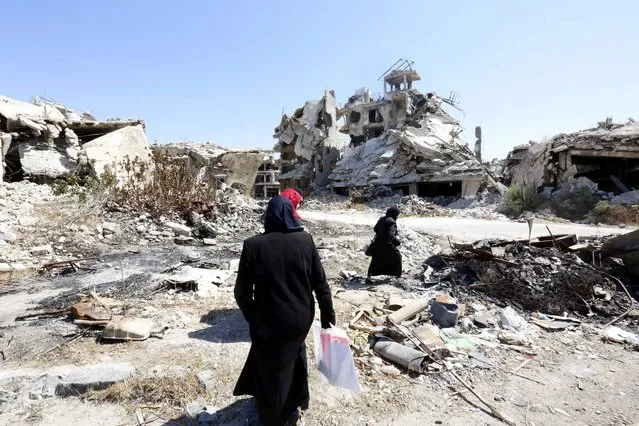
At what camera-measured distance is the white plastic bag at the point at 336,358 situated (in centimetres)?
240

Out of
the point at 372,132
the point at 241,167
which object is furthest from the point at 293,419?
A: the point at 372,132

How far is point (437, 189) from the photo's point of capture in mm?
24547

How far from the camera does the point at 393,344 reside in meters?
3.51

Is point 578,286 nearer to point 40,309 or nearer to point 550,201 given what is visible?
point 40,309

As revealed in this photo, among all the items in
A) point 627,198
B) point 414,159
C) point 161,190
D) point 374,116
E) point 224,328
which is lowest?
point 224,328

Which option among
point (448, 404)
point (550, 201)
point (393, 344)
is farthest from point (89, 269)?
point (550, 201)

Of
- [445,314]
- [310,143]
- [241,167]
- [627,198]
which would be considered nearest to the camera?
[445,314]

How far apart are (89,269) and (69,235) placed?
1.97 meters

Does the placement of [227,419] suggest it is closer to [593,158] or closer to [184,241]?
[184,241]

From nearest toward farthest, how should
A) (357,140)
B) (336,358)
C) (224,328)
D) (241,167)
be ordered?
(336,358)
(224,328)
(241,167)
(357,140)

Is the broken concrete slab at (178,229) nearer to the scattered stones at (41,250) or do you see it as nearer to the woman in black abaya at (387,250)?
the scattered stones at (41,250)

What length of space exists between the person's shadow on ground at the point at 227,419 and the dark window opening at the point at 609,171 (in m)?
17.6

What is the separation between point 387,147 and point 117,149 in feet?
65.0

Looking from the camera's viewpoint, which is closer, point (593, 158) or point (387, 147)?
point (593, 158)
